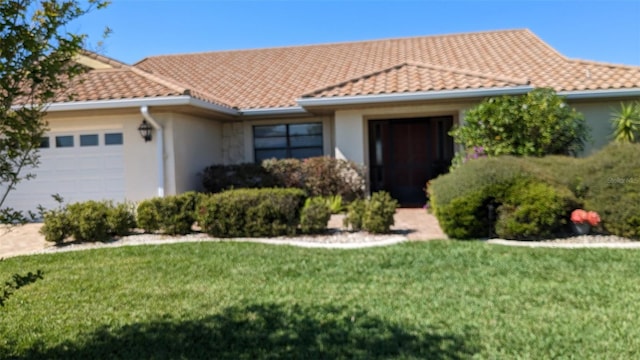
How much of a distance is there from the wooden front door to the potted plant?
21.4 ft

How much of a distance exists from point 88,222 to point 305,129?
7574 mm

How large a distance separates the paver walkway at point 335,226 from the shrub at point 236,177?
109 inches

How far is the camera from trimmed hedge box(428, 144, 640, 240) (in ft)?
27.7

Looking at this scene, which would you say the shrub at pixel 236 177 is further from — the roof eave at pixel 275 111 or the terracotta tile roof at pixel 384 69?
the terracotta tile roof at pixel 384 69

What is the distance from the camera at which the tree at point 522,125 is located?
36.8ft

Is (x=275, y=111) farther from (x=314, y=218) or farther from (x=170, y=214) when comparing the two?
(x=314, y=218)

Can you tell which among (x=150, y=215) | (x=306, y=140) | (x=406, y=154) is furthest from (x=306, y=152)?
(x=150, y=215)

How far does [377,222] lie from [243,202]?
2693mm

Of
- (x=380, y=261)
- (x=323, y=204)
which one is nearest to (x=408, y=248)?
(x=380, y=261)

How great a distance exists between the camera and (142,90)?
39.9 feet

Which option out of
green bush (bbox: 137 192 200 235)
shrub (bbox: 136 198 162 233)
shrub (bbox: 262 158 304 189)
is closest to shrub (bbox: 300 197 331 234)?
green bush (bbox: 137 192 200 235)

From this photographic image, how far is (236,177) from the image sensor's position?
44.9 feet

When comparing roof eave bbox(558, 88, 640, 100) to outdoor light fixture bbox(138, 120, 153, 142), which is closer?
roof eave bbox(558, 88, 640, 100)

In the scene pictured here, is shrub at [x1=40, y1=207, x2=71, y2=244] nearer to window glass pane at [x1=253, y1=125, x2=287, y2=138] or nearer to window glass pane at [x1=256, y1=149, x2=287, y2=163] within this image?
window glass pane at [x1=256, y1=149, x2=287, y2=163]
